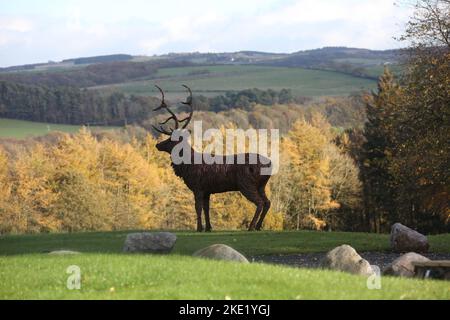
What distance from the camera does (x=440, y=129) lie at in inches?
964

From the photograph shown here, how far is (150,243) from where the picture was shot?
2075 cm

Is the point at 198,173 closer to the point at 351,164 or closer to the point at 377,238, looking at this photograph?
the point at 377,238

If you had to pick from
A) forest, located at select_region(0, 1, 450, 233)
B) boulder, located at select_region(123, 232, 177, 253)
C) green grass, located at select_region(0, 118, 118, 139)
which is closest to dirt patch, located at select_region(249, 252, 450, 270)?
boulder, located at select_region(123, 232, 177, 253)

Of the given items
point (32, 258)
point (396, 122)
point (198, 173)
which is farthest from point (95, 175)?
point (32, 258)

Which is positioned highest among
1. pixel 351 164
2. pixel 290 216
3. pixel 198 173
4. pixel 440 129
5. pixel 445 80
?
pixel 445 80

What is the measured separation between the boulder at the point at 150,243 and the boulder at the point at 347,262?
5.10m

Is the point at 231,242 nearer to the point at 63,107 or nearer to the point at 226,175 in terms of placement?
the point at 226,175

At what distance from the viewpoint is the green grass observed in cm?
10371

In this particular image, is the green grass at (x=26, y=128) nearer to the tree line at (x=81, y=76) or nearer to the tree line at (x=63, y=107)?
the tree line at (x=63, y=107)

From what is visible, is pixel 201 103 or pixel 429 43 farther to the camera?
pixel 201 103

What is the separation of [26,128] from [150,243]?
93.3m

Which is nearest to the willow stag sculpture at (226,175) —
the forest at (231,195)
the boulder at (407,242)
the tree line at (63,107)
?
the boulder at (407,242)

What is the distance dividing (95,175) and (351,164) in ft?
78.4

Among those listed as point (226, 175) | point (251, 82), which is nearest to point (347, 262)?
point (226, 175)
